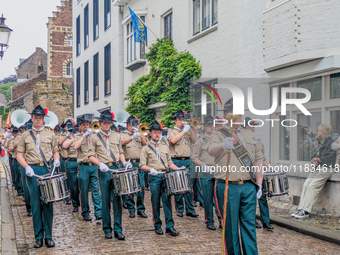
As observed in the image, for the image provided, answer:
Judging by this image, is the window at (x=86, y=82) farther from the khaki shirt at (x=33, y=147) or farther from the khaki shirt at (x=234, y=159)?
the khaki shirt at (x=234, y=159)

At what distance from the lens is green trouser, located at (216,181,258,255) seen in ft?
17.1

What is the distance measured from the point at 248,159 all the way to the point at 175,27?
37.7 ft

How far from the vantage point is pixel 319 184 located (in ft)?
29.1

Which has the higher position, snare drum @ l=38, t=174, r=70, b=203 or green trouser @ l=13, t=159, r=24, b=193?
snare drum @ l=38, t=174, r=70, b=203

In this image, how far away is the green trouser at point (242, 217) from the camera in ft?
17.1

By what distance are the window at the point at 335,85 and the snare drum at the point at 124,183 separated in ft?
15.6

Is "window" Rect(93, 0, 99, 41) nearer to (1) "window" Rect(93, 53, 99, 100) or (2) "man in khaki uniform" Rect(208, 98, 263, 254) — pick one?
(1) "window" Rect(93, 53, 99, 100)

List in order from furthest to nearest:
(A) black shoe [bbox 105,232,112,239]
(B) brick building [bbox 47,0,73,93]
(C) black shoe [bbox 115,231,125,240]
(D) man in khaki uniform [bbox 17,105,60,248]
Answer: (B) brick building [bbox 47,0,73,93] < (A) black shoe [bbox 105,232,112,239] < (C) black shoe [bbox 115,231,125,240] < (D) man in khaki uniform [bbox 17,105,60,248]

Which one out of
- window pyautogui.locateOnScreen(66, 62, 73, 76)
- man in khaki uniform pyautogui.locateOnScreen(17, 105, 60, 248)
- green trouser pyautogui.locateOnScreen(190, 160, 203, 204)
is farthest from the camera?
window pyautogui.locateOnScreen(66, 62, 73, 76)

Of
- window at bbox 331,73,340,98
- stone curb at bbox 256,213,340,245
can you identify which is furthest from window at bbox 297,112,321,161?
stone curb at bbox 256,213,340,245

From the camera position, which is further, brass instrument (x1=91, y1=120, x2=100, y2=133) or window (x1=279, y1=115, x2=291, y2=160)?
window (x1=279, y1=115, x2=291, y2=160)

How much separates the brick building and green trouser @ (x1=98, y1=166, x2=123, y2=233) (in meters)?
41.0

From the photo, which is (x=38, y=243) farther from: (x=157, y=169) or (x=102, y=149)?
(x=157, y=169)

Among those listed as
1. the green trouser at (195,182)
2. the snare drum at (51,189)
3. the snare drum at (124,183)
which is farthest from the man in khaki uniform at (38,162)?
the green trouser at (195,182)
